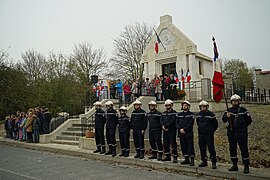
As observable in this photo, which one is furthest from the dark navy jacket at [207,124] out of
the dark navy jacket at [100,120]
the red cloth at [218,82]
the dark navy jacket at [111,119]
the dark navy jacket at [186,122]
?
the dark navy jacket at [100,120]

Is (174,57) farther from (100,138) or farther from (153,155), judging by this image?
(153,155)

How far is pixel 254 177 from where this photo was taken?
263 inches

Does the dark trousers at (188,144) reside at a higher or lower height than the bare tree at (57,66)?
lower

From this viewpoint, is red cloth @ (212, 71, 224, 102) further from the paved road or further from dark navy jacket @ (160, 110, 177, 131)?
the paved road

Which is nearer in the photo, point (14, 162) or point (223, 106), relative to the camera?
point (14, 162)

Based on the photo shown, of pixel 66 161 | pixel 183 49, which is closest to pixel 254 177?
pixel 66 161

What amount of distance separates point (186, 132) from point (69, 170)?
12.8ft

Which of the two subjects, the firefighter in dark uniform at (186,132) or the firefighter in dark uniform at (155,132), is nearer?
the firefighter in dark uniform at (186,132)

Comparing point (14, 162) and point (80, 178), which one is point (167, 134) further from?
point (14, 162)

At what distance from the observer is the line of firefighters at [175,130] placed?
739cm

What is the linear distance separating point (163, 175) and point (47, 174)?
3.44 metres

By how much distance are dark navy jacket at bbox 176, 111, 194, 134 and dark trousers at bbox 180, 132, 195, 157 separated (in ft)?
0.49

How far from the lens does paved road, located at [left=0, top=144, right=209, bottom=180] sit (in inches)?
303

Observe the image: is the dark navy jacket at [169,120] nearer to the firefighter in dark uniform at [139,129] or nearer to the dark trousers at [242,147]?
the firefighter in dark uniform at [139,129]
